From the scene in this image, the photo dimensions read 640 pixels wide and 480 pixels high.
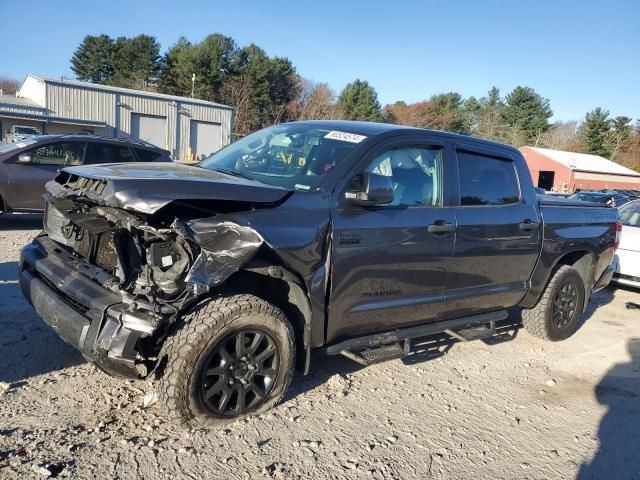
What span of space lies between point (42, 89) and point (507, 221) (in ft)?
116

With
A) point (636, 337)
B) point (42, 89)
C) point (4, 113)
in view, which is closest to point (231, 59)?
point (42, 89)

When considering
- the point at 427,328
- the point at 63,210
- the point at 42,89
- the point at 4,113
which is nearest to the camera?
the point at 63,210

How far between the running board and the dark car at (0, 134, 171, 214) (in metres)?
7.00

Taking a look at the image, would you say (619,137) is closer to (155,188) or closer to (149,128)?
(149,128)

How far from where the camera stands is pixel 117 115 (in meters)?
34.7

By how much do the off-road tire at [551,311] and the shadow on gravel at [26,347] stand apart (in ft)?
14.1

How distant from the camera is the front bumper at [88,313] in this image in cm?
281

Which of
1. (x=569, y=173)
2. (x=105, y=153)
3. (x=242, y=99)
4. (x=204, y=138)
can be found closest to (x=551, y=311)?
(x=105, y=153)

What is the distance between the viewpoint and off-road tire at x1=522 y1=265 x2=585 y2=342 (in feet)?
17.5

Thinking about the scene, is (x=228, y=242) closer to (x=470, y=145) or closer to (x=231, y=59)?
(x=470, y=145)

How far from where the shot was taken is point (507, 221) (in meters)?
4.56

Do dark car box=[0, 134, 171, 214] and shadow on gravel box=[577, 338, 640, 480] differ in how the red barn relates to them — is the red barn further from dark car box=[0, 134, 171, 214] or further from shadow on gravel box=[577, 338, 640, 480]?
shadow on gravel box=[577, 338, 640, 480]

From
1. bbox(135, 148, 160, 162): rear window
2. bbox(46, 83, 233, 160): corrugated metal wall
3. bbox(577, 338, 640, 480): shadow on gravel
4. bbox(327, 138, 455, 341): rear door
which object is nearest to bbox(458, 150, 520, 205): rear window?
bbox(327, 138, 455, 341): rear door

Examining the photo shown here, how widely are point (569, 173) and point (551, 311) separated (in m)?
48.2
